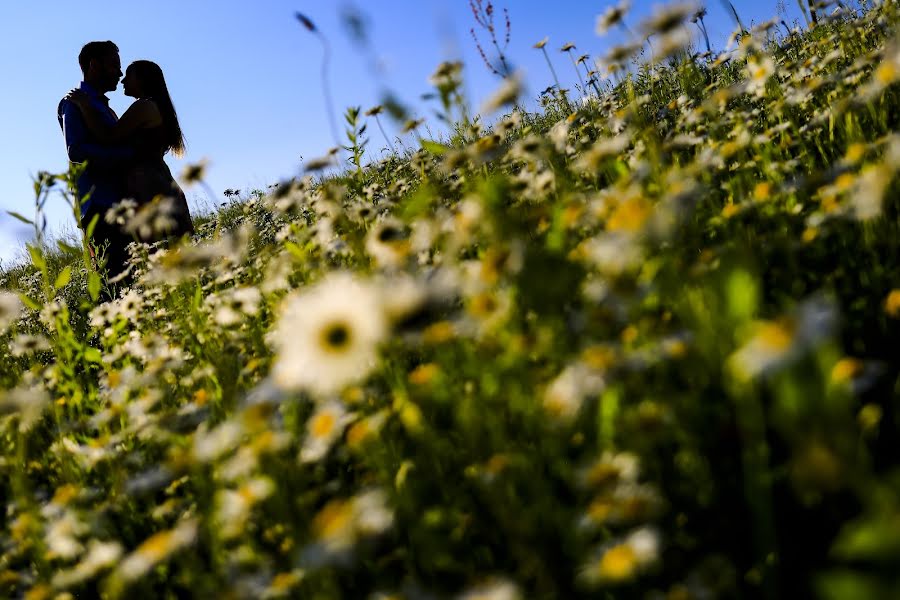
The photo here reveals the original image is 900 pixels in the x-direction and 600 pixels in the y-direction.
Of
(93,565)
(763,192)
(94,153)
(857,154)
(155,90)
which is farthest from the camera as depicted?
(155,90)

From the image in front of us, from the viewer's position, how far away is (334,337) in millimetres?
1062

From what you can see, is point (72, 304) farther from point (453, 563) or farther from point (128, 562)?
point (453, 563)

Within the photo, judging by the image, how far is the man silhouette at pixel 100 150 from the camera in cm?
507

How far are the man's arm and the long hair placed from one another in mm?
825

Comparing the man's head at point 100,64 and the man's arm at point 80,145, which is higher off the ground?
the man's head at point 100,64

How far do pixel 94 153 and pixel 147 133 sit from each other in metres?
0.67

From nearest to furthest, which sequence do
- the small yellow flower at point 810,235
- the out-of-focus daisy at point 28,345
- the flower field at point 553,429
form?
the flower field at point 553,429 → the small yellow flower at point 810,235 → the out-of-focus daisy at point 28,345

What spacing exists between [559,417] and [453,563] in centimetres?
29

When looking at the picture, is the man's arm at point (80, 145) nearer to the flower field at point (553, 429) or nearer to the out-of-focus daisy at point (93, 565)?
the flower field at point (553, 429)

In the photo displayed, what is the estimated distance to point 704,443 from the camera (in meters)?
1.16

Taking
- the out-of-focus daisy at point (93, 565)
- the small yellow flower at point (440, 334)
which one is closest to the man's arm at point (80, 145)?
the out-of-focus daisy at point (93, 565)

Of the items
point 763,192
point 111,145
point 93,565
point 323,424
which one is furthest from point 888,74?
point 111,145

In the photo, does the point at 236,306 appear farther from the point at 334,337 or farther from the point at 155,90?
the point at 155,90

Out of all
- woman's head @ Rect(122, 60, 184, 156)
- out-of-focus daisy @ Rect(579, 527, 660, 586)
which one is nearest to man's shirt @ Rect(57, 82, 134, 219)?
woman's head @ Rect(122, 60, 184, 156)
